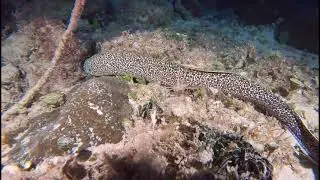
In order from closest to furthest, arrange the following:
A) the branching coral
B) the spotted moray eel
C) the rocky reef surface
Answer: the rocky reef surface, the branching coral, the spotted moray eel

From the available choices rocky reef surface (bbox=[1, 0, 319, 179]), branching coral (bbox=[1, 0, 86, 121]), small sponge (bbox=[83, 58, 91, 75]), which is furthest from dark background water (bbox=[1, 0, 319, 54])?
branching coral (bbox=[1, 0, 86, 121])

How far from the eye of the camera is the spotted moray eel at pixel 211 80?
15.0 feet

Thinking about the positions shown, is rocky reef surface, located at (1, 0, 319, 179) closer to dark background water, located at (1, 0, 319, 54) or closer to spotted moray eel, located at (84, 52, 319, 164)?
spotted moray eel, located at (84, 52, 319, 164)

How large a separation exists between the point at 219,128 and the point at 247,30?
8.10 m

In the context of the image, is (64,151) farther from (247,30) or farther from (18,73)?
(247,30)

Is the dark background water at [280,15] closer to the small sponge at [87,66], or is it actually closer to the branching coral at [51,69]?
the small sponge at [87,66]

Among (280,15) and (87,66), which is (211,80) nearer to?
(87,66)

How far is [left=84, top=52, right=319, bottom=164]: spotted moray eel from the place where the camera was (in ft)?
15.0

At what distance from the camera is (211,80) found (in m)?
4.92

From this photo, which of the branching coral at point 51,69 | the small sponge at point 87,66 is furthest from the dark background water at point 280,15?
the branching coral at point 51,69

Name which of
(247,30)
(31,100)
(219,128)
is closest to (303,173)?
(219,128)

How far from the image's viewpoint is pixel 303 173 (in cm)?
Answer: 414

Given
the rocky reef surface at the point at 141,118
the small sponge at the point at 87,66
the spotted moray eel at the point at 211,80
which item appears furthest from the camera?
the small sponge at the point at 87,66

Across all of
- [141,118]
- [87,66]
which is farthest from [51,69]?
[141,118]
